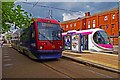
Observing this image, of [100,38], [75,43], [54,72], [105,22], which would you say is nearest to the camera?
[54,72]

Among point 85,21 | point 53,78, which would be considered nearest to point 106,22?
A: point 85,21

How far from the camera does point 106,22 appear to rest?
54.8 metres

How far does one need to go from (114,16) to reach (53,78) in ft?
150

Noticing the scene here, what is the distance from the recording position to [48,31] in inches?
624

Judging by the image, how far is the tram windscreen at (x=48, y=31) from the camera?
15.6 meters

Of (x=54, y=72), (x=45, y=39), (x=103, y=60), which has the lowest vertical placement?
(x=54, y=72)

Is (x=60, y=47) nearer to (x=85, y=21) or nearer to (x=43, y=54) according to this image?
(x=43, y=54)

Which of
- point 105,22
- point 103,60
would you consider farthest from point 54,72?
point 105,22

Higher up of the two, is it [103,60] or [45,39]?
[45,39]

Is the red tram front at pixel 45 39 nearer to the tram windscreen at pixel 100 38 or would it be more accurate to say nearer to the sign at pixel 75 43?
the sign at pixel 75 43

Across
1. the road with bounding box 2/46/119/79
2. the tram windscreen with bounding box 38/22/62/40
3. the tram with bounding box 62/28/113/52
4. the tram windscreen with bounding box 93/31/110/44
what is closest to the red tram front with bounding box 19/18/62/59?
the tram windscreen with bounding box 38/22/62/40

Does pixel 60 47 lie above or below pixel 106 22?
below

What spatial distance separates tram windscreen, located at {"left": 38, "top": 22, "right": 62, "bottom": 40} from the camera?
1559 cm

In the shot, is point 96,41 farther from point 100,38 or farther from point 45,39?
point 45,39
